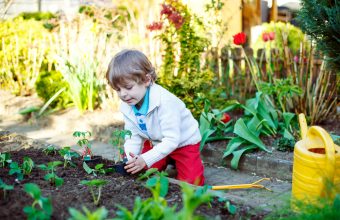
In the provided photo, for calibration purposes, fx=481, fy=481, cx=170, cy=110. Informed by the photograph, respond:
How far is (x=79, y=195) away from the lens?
2.58 m

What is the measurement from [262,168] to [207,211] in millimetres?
1691

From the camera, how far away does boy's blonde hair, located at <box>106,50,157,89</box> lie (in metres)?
3.20

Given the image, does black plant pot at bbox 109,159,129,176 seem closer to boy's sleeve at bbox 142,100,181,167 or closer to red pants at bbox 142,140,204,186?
boy's sleeve at bbox 142,100,181,167

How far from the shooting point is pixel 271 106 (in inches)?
197

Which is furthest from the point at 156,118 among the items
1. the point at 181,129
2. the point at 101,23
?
the point at 101,23

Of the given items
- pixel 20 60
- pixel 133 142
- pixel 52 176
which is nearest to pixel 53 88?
pixel 20 60

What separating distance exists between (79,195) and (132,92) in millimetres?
927

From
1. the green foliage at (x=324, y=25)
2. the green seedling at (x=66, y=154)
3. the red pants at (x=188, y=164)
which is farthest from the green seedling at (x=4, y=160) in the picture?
the green foliage at (x=324, y=25)

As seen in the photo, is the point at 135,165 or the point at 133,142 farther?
the point at 133,142

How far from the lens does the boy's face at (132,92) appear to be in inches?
128

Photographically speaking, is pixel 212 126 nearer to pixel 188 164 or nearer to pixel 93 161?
pixel 188 164

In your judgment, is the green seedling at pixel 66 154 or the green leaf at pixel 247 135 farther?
the green leaf at pixel 247 135

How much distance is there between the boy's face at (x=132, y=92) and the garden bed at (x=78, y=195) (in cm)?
52

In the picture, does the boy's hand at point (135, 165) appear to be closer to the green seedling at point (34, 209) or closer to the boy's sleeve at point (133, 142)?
the boy's sleeve at point (133, 142)
